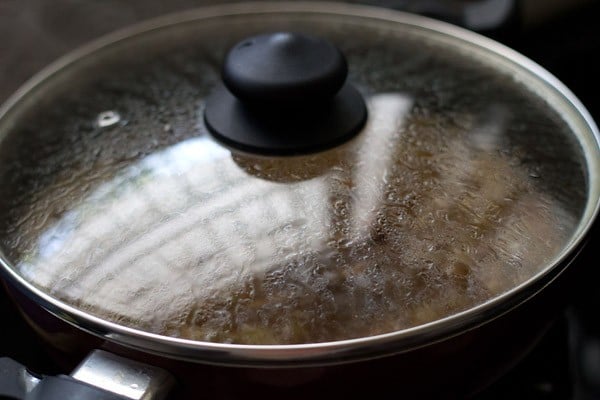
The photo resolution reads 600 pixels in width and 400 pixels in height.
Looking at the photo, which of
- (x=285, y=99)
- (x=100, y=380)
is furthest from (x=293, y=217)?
(x=100, y=380)

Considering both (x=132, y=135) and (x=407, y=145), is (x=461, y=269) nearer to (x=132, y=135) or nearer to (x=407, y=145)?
(x=407, y=145)

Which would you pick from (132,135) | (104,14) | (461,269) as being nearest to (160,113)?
(132,135)

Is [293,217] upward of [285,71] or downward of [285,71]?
downward

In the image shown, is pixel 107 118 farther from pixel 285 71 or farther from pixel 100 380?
pixel 100 380

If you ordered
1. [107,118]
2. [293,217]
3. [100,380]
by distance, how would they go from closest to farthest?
[100,380] → [293,217] → [107,118]

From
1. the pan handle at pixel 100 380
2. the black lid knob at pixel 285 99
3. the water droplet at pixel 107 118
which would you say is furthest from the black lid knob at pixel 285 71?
the pan handle at pixel 100 380

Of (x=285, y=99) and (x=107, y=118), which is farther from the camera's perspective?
(x=107, y=118)

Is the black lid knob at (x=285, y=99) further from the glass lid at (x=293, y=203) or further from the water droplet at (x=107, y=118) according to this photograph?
the water droplet at (x=107, y=118)

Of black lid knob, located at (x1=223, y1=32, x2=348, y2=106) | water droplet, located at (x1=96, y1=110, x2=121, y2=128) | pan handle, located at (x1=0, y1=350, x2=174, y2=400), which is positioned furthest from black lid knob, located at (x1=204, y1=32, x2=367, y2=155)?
pan handle, located at (x1=0, y1=350, x2=174, y2=400)
